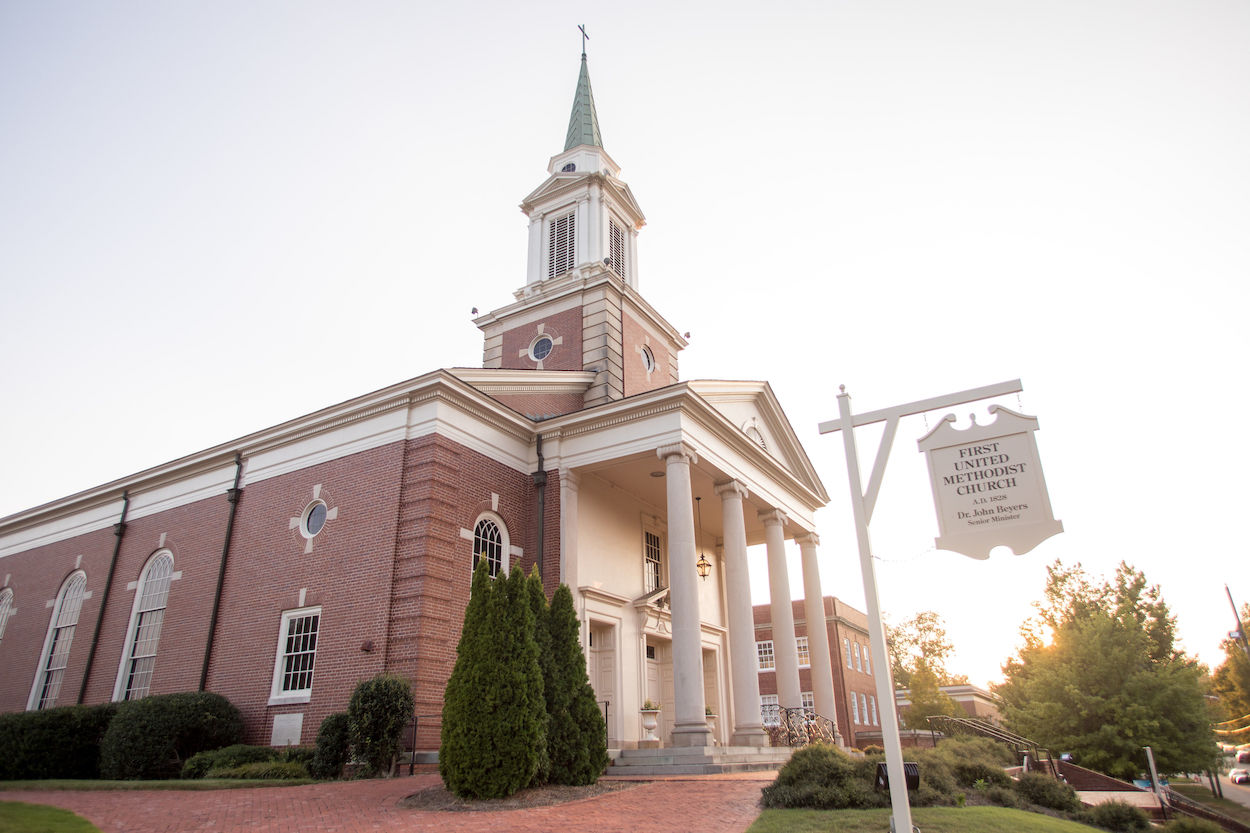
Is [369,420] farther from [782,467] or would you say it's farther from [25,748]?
[782,467]

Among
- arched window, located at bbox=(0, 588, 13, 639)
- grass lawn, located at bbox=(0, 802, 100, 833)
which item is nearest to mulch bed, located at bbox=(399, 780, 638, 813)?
grass lawn, located at bbox=(0, 802, 100, 833)

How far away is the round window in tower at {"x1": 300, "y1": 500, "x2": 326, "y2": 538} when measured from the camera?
720 inches

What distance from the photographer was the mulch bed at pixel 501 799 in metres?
9.95

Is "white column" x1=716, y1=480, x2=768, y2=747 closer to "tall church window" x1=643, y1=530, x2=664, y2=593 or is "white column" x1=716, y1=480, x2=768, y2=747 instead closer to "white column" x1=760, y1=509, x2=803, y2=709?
"white column" x1=760, y1=509, x2=803, y2=709

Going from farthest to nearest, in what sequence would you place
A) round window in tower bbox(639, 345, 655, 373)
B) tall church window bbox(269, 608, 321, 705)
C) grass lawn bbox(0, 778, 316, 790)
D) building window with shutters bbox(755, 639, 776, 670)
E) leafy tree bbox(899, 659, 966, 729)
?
leafy tree bbox(899, 659, 966, 729) < building window with shutters bbox(755, 639, 776, 670) < round window in tower bbox(639, 345, 655, 373) < tall church window bbox(269, 608, 321, 705) < grass lawn bbox(0, 778, 316, 790)

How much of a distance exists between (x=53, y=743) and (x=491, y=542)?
990 cm

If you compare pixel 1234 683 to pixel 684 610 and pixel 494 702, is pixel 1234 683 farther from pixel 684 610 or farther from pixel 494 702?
pixel 494 702

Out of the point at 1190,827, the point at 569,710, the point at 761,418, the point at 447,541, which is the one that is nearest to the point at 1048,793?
the point at 1190,827

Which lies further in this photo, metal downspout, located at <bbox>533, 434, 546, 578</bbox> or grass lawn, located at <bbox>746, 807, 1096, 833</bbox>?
metal downspout, located at <bbox>533, 434, 546, 578</bbox>

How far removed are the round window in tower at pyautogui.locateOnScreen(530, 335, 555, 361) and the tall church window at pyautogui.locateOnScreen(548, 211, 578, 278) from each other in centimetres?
276

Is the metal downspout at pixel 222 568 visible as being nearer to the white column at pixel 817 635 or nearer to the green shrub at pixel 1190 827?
the white column at pixel 817 635

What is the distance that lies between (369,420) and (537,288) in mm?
10040

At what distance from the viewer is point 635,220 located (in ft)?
96.4

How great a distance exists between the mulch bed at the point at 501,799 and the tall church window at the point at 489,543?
6550 millimetres
